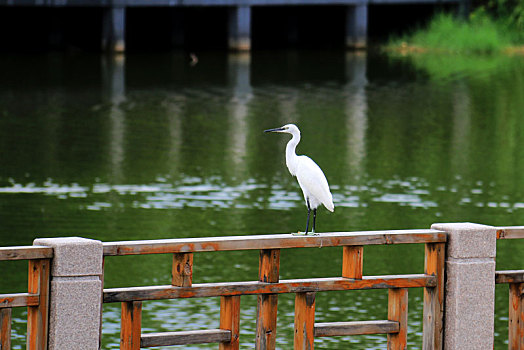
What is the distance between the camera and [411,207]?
69.3 ft

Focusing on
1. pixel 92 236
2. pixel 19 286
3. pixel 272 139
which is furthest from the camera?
pixel 272 139

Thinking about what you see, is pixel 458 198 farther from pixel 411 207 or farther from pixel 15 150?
pixel 15 150

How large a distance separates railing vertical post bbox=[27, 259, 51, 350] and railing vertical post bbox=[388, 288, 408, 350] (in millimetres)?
2517

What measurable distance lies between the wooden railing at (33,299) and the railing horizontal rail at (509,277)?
3.27 m

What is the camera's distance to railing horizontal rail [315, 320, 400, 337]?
883 cm

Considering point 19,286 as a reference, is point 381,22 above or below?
above

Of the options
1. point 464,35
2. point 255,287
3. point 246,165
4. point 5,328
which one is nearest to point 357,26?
point 464,35

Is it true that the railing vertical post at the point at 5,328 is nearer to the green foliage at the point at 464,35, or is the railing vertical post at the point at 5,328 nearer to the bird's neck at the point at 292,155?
the bird's neck at the point at 292,155

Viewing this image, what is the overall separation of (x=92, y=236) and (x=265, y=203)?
13.4 ft

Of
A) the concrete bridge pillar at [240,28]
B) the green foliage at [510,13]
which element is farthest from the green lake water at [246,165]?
the green foliage at [510,13]

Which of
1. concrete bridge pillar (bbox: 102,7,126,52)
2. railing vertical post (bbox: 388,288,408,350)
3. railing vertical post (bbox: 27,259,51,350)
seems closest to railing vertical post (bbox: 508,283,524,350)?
railing vertical post (bbox: 388,288,408,350)

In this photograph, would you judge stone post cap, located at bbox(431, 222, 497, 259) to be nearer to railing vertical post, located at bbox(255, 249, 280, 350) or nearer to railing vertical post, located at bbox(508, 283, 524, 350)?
railing vertical post, located at bbox(508, 283, 524, 350)

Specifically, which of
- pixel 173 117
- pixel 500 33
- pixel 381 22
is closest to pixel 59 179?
pixel 173 117

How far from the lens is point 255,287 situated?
8406 millimetres
